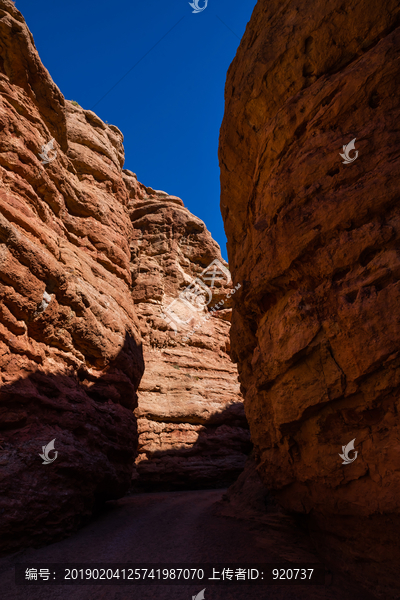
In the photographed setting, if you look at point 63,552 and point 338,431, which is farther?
point 63,552

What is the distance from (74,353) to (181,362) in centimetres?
1027

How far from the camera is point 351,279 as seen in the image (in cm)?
497

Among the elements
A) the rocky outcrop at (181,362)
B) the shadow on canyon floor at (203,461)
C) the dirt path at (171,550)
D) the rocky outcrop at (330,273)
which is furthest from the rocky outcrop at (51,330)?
the rocky outcrop at (330,273)

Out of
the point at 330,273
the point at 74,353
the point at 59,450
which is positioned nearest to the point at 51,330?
the point at 74,353

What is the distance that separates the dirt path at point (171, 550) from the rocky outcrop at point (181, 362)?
5.18 meters

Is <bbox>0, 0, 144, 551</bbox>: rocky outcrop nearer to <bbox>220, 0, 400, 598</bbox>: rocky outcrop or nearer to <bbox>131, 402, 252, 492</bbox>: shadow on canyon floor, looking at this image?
<bbox>131, 402, 252, 492</bbox>: shadow on canyon floor

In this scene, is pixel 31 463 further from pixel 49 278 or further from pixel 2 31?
pixel 2 31

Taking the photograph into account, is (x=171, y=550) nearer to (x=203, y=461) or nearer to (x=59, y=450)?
(x=59, y=450)

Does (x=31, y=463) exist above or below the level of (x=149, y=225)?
below

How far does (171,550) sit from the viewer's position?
271 inches

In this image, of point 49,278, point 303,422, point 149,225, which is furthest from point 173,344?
point 303,422

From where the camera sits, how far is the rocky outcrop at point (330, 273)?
457cm

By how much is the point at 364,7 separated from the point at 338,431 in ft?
24.2

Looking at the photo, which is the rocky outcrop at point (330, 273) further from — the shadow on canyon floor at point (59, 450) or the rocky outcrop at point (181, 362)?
the rocky outcrop at point (181, 362)
